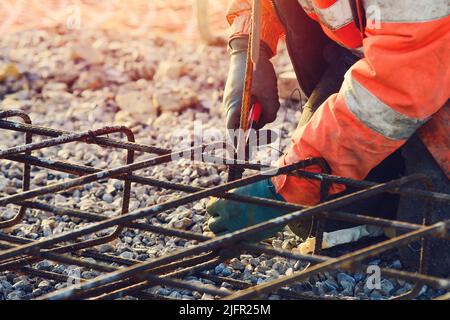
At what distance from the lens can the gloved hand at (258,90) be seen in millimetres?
3838

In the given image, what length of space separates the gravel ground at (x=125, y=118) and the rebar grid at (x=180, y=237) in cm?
15

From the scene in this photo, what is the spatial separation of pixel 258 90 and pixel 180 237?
1.03 meters

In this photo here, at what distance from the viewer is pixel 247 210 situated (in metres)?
3.39

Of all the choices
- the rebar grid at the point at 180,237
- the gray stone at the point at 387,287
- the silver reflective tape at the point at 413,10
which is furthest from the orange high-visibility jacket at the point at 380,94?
the gray stone at the point at 387,287

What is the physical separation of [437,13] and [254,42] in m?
0.64

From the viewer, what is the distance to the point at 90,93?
19.3 feet

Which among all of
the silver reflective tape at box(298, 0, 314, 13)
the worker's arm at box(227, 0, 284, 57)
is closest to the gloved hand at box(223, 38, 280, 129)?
the worker's arm at box(227, 0, 284, 57)

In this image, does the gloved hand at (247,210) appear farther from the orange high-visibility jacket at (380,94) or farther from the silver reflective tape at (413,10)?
the silver reflective tape at (413,10)

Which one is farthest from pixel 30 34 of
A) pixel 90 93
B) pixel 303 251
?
pixel 303 251

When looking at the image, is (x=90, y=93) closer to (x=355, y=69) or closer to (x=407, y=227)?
(x=355, y=69)

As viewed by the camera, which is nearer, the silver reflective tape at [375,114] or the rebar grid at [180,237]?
the rebar grid at [180,237]

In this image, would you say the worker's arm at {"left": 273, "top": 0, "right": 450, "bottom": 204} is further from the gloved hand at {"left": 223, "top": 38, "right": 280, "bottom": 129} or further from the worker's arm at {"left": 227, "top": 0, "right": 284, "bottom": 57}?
the worker's arm at {"left": 227, "top": 0, "right": 284, "bottom": 57}

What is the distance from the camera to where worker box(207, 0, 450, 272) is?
3004 millimetres

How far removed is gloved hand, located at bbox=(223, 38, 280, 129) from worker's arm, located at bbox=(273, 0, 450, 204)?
0.56 meters
